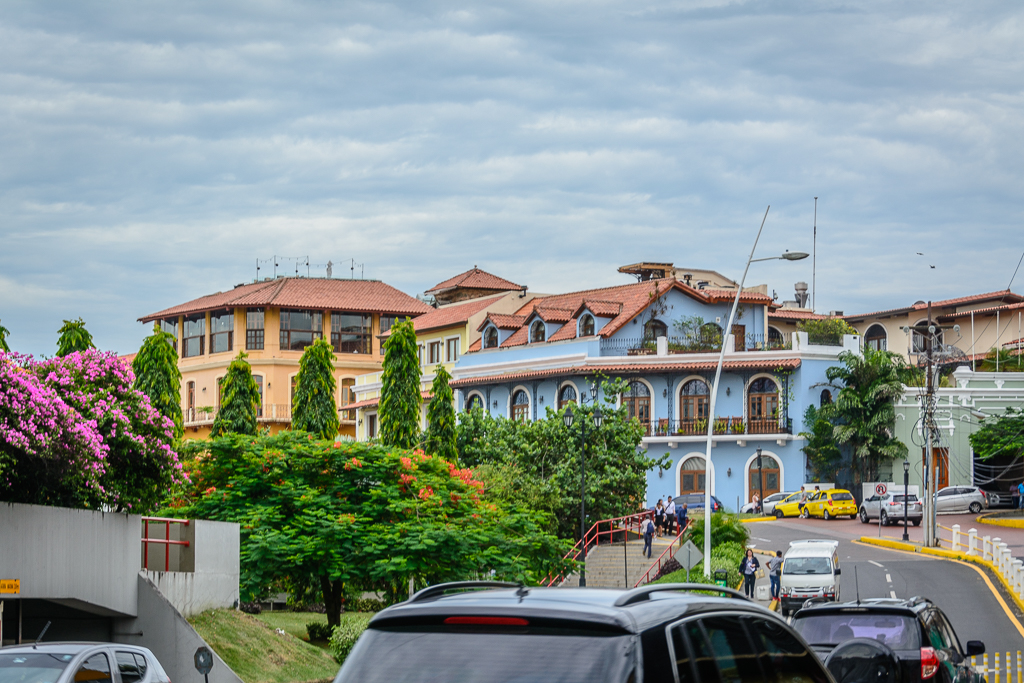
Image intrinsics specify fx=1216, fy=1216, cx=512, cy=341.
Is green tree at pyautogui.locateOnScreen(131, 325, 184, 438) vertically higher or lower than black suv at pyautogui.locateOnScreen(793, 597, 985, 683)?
higher

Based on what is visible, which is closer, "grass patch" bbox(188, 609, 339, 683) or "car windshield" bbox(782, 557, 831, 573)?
"grass patch" bbox(188, 609, 339, 683)

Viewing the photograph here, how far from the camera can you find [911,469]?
193 feet

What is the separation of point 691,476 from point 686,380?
15.7 ft

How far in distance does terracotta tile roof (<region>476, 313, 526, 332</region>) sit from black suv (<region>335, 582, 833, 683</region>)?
60.4 meters

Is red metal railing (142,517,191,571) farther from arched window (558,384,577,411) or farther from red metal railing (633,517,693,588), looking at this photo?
arched window (558,384,577,411)

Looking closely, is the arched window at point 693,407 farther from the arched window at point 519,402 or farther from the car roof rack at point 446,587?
the car roof rack at point 446,587

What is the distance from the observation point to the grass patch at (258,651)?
2008 centimetres

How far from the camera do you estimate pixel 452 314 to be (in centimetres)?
7250

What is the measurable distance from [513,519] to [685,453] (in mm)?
33499

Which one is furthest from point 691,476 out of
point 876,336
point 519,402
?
point 876,336

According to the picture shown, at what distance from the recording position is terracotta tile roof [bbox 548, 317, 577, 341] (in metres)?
62.9

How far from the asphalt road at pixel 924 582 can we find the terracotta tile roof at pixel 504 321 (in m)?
20.4

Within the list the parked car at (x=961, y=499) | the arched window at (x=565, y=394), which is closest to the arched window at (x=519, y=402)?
the arched window at (x=565, y=394)

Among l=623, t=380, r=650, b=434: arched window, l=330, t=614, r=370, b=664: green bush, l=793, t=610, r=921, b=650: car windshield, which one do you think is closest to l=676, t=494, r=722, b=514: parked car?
l=623, t=380, r=650, b=434: arched window
